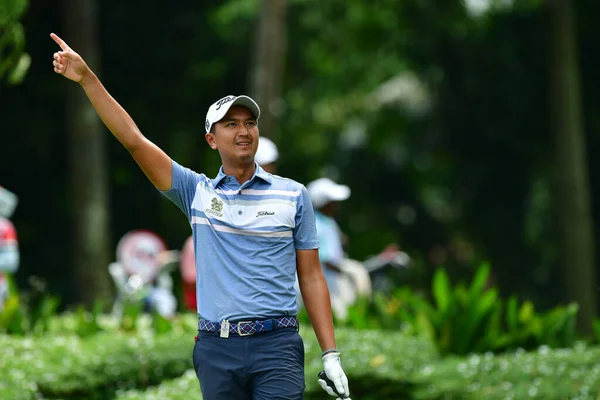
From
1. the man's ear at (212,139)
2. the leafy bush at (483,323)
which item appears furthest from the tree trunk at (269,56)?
the man's ear at (212,139)

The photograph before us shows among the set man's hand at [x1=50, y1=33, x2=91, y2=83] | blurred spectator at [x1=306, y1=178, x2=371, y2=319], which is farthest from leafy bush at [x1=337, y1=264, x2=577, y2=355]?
man's hand at [x1=50, y1=33, x2=91, y2=83]

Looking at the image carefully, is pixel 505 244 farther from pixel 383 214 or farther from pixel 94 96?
pixel 94 96

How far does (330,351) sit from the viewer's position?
443 cm

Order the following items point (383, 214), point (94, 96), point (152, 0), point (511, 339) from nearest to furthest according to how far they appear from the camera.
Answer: point (94, 96)
point (511, 339)
point (152, 0)
point (383, 214)

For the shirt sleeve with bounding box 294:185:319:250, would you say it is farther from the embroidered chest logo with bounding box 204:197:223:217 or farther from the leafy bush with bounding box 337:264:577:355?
the leafy bush with bounding box 337:264:577:355

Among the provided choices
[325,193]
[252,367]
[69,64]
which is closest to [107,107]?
[69,64]

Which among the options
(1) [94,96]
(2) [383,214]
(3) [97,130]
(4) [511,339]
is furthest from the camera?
(2) [383,214]

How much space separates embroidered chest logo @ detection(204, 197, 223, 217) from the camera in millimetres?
4453

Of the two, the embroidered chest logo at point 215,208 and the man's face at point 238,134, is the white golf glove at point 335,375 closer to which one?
the embroidered chest logo at point 215,208

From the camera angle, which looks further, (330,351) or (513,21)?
(513,21)

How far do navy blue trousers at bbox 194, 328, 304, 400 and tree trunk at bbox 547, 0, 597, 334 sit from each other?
43.5 feet

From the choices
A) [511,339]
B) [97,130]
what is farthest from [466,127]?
[511,339]

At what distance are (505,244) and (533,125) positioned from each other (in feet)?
8.37

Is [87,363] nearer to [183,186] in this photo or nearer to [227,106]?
[183,186]
